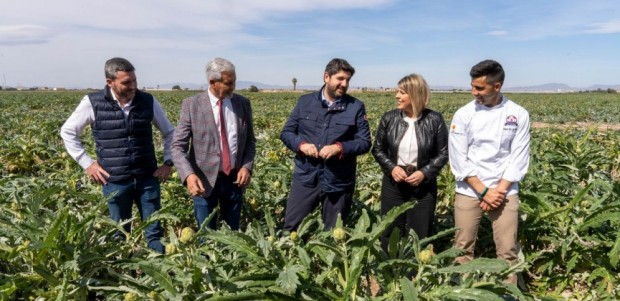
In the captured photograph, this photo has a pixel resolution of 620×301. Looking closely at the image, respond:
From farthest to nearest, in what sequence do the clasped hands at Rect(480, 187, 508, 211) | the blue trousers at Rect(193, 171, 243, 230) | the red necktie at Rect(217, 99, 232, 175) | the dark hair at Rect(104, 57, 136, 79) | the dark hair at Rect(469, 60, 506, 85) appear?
the blue trousers at Rect(193, 171, 243, 230)
the red necktie at Rect(217, 99, 232, 175)
the dark hair at Rect(104, 57, 136, 79)
the clasped hands at Rect(480, 187, 508, 211)
the dark hair at Rect(469, 60, 506, 85)

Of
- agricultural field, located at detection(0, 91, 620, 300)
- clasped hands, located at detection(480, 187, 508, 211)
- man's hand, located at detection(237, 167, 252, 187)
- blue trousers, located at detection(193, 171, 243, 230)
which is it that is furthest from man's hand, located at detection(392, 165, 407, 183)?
blue trousers, located at detection(193, 171, 243, 230)

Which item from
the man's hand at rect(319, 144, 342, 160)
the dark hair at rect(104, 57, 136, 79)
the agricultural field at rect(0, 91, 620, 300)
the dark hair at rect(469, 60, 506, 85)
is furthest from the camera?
the man's hand at rect(319, 144, 342, 160)

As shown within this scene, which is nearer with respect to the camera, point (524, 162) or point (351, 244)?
point (351, 244)

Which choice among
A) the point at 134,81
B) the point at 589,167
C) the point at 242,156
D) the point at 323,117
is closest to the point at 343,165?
the point at 323,117

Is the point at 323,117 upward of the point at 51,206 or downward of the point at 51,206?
upward

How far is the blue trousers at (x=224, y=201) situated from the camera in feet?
10.5

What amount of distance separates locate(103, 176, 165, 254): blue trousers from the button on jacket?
1082 millimetres

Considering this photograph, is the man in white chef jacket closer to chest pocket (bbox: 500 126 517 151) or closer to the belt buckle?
chest pocket (bbox: 500 126 517 151)

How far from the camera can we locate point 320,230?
3.04 m

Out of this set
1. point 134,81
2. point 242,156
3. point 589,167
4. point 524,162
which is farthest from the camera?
point 589,167

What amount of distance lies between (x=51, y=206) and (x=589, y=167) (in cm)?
579

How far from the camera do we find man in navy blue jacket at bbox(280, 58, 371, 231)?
3.00 m

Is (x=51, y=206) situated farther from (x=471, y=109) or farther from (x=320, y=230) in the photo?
(x=471, y=109)

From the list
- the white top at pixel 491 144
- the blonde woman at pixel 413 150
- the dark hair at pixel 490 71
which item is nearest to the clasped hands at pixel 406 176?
the blonde woman at pixel 413 150
